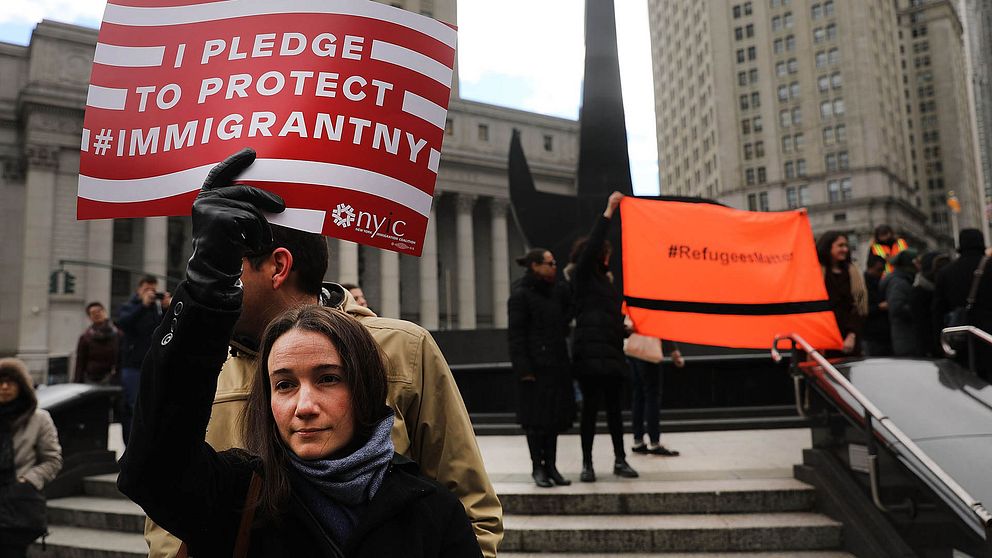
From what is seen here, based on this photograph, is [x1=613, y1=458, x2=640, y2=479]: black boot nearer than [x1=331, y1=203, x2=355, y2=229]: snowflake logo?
No

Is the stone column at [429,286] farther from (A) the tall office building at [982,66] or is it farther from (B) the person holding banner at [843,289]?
(A) the tall office building at [982,66]

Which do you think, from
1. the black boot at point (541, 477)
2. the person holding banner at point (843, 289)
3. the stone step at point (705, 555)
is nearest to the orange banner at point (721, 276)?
the person holding banner at point (843, 289)

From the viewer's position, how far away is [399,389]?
1745 mm

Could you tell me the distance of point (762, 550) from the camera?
4.88 metres

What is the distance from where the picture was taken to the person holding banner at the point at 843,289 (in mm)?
6531

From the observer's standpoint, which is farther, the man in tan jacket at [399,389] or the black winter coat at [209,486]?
the man in tan jacket at [399,389]

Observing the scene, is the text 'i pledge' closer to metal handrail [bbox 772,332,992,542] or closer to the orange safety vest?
metal handrail [bbox 772,332,992,542]

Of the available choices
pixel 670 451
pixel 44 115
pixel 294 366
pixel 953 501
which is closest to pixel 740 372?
pixel 670 451

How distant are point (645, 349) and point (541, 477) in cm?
172

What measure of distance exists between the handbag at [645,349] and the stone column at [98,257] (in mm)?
37932

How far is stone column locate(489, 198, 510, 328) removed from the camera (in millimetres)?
52078

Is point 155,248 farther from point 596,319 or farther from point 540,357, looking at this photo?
point 596,319

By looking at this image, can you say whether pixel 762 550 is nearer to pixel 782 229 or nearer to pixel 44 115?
pixel 782 229

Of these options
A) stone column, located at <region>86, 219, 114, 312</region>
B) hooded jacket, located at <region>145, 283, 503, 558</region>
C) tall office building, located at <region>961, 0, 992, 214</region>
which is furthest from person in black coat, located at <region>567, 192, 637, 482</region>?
tall office building, located at <region>961, 0, 992, 214</region>
